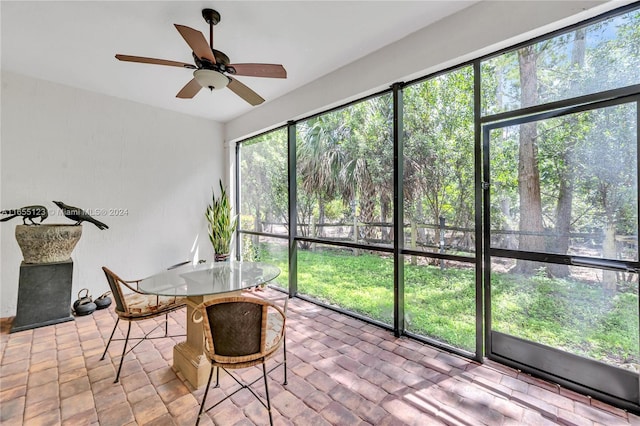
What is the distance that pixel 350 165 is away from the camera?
348 centimetres

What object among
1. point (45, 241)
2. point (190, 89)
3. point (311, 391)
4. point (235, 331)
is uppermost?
point (190, 89)

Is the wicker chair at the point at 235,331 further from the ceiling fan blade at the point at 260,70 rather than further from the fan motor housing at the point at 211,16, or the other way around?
the fan motor housing at the point at 211,16

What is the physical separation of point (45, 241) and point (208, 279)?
2.27 m

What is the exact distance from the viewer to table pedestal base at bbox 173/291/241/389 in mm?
2021

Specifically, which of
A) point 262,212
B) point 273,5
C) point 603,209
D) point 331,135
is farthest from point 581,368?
point 262,212

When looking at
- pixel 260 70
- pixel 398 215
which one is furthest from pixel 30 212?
pixel 398 215

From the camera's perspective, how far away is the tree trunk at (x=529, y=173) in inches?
82.8

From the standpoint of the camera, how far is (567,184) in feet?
6.49

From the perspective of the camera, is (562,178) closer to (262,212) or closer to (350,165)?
(350,165)

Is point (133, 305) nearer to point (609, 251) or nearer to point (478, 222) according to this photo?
point (478, 222)

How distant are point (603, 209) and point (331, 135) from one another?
8.91 ft

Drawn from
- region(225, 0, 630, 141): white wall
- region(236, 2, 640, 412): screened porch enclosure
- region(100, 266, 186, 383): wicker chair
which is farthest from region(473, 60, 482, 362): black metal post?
region(100, 266, 186, 383): wicker chair

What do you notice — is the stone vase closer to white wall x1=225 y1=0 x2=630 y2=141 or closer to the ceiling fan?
the ceiling fan

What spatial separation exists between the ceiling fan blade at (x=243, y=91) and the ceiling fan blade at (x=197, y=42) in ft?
1.00
